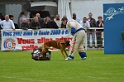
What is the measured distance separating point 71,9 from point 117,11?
319 inches

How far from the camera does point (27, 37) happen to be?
3309cm

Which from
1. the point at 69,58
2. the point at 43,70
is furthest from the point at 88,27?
the point at 43,70

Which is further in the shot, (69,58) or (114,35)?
(114,35)

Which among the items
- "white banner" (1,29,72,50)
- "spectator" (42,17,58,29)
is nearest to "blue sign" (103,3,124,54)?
"white banner" (1,29,72,50)

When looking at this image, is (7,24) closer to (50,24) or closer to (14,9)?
(50,24)

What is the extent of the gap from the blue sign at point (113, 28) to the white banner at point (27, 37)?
4463 millimetres

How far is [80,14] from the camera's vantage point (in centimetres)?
3638

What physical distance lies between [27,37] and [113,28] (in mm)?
6226

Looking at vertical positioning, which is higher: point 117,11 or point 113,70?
point 117,11

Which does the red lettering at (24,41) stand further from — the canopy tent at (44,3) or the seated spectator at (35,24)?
Answer: the canopy tent at (44,3)

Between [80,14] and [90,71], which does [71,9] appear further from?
[90,71]

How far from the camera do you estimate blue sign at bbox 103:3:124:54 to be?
28.6m

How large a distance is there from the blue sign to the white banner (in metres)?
4.46

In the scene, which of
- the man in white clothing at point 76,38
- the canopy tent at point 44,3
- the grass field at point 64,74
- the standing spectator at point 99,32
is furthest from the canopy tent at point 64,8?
A: the grass field at point 64,74
